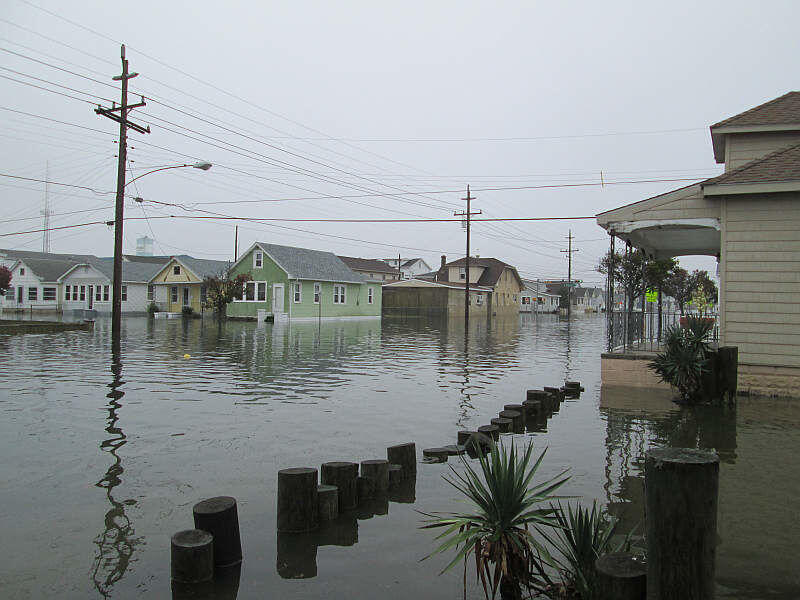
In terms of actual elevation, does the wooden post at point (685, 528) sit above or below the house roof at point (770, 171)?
below

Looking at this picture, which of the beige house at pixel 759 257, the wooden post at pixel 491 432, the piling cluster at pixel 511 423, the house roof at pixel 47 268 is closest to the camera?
the piling cluster at pixel 511 423

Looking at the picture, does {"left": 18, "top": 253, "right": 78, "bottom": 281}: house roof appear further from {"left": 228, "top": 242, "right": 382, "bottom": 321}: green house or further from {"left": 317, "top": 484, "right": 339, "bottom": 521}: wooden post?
{"left": 317, "top": 484, "right": 339, "bottom": 521}: wooden post

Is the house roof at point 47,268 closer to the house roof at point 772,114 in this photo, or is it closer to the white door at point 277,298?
the white door at point 277,298

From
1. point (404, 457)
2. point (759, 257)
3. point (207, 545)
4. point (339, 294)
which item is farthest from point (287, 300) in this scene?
point (207, 545)

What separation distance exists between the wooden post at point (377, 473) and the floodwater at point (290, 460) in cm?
21

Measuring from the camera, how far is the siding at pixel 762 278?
499 inches

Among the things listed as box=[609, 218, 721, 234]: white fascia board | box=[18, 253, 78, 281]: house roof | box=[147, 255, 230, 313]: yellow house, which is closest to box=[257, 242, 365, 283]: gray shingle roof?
box=[147, 255, 230, 313]: yellow house

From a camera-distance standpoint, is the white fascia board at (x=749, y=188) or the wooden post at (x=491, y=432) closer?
the wooden post at (x=491, y=432)

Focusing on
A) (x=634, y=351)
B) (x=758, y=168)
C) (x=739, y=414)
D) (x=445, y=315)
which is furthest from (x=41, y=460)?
(x=445, y=315)

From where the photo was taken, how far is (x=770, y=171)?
511 inches

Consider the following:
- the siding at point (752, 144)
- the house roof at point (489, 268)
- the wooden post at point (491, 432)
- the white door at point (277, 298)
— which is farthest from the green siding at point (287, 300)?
the wooden post at point (491, 432)

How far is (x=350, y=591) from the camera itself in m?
4.90

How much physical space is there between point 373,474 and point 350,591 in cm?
208

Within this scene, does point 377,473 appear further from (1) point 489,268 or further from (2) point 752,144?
(1) point 489,268
